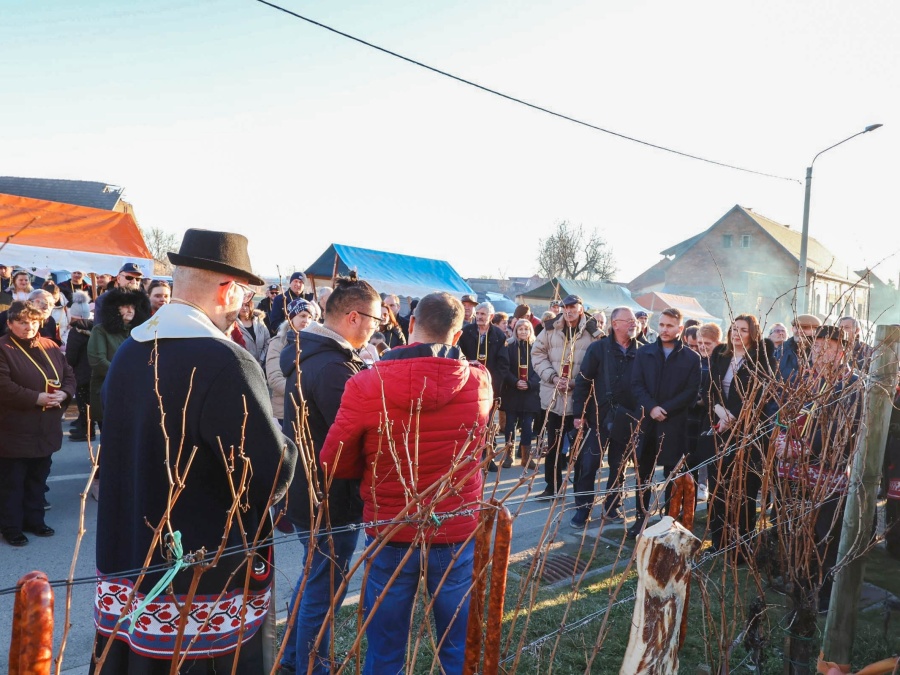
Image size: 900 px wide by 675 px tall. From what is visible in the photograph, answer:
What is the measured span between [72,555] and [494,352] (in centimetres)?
497

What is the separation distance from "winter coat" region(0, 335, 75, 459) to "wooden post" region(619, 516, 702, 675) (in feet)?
17.0

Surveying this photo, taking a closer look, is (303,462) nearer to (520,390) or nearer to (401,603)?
(401,603)

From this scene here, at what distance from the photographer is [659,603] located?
1703 millimetres

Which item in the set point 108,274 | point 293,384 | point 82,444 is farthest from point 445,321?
point 108,274

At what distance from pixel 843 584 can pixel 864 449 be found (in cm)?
74

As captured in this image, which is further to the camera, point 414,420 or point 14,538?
point 14,538

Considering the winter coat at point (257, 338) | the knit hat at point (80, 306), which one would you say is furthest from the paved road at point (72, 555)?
the knit hat at point (80, 306)

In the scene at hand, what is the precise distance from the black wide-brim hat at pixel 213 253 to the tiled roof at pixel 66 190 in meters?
41.9

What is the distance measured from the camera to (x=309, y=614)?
315 centimetres

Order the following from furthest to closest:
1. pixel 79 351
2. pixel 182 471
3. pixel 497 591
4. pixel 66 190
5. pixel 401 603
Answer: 1. pixel 66 190
2. pixel 79 351
3. pixel 401 603
4. pixel 182 471
5. pixel 497 591

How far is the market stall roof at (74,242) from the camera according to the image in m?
11.2

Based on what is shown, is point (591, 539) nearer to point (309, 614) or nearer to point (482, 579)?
point (309, 614)

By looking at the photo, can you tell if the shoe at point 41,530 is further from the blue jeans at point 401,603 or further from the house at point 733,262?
the house at point 733,262

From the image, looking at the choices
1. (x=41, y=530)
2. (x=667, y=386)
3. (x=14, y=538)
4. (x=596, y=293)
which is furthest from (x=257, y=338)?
(x=596, y=293)
